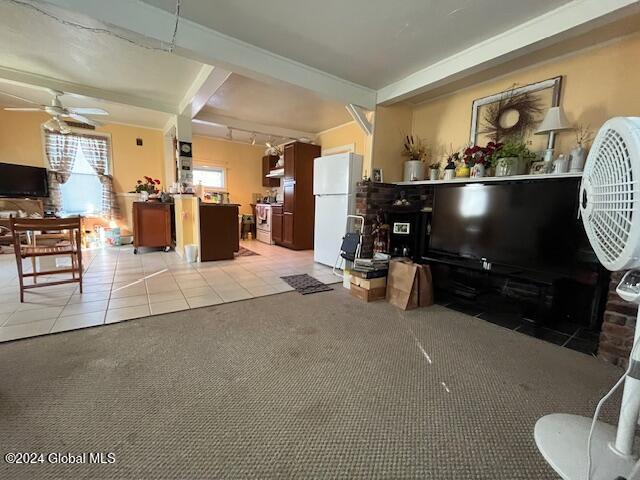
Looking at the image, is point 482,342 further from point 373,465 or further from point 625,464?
point 373,465

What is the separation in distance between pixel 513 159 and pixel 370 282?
1.72 m

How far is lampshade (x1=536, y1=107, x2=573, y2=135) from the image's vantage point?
222cm

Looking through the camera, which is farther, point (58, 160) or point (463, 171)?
point (58, 160)

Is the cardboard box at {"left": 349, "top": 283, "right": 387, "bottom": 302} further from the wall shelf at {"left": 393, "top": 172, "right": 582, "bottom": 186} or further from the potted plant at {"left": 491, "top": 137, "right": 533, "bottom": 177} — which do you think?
the potted plant at {"left": 491, "top": 137, "right": 533, "bottom": 177}

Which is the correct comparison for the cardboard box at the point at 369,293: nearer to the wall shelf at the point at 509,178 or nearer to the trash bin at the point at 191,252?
the wall shelf at the point at 509,178

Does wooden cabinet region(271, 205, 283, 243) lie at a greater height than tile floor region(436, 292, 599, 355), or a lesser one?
greater

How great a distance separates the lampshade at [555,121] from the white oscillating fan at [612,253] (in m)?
1.64

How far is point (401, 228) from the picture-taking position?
3.10 m

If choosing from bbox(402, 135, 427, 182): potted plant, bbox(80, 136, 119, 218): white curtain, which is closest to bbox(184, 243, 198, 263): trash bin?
bbox(80, 136, 119, 218): white curtain

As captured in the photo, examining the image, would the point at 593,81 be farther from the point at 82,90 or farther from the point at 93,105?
the point at 93,105

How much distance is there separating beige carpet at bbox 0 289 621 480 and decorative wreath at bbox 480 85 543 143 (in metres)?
1.94

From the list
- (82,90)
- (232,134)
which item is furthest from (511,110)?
(82,90)

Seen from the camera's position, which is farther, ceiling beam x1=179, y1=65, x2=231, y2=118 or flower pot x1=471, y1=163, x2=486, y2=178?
ceiling beam x1=179, y1=65, x2=231, y2=118

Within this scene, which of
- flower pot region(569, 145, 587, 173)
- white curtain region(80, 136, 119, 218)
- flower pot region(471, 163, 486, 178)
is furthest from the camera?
white curtain region(80, 136, 119, 218)
